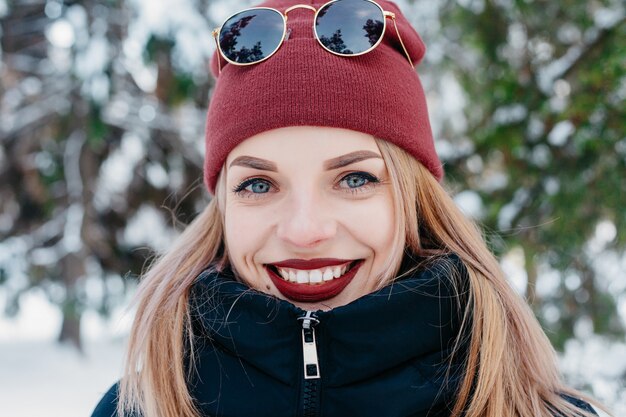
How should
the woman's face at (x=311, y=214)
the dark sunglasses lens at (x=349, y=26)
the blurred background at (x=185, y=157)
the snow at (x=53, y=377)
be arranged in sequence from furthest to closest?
the snow at (x=53, y=377) < the blurred background at (x=185, y=157) < the dark sunglasses lens at (x=349, y=26) < the woman's face at (x=311, y=214)

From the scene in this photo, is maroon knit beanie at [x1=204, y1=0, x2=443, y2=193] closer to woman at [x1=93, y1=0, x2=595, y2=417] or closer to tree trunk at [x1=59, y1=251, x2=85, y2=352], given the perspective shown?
woman at [x1=93, y1=0, x2=595, y2=417]

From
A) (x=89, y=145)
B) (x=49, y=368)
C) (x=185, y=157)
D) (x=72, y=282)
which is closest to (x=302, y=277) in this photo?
(x=72, y=282)

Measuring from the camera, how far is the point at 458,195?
3.95m

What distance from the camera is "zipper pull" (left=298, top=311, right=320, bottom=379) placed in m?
1.60

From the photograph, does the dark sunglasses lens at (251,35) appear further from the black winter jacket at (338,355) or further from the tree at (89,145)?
the tree at (89,145)

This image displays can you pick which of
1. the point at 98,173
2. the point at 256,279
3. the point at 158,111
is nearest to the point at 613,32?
the point at 256,279

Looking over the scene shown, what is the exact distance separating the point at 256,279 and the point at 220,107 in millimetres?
557

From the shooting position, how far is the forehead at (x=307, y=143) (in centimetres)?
171

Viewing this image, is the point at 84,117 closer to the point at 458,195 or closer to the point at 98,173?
the point at 98,173

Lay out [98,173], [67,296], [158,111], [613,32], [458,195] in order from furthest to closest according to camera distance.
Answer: [98,173] < [158,111] < [67,296] < [458,195] < [613,32]

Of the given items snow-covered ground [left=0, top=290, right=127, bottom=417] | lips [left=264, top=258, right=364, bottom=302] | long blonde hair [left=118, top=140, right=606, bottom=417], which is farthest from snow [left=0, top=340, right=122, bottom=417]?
lips [left=264, top=258, right=364, bottom=302]

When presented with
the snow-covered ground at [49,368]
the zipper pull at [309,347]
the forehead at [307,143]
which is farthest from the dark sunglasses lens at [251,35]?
the snow-covered ground at [49,368]

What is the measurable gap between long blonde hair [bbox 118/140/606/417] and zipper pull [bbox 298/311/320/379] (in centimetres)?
29

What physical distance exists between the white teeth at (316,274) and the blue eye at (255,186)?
250mm
